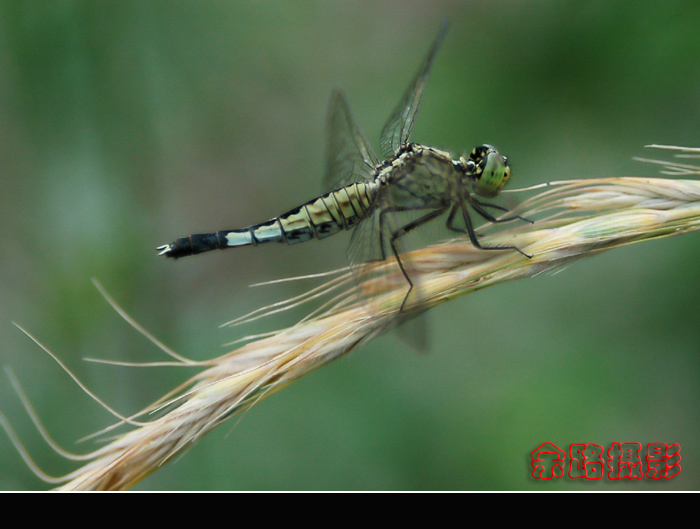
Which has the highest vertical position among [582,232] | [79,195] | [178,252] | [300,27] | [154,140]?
[300,27]

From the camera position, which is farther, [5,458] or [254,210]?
[254,210]

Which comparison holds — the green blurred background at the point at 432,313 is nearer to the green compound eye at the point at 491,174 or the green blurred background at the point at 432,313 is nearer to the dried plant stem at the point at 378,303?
the green compound eye at the point at 491,174

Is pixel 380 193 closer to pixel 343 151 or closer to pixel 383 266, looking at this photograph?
pixel 343 151

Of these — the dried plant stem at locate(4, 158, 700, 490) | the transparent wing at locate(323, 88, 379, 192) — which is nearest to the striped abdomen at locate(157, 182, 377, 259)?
the transparent wing at locate(323, 88, 379, 192)

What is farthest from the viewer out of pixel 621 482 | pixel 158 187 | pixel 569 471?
pixel 158 187

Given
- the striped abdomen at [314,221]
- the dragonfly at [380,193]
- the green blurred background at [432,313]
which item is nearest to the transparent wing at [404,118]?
the dragonfly at [380,193]

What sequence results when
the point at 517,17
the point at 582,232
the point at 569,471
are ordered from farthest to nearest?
the point at 517,17, the point at 569,471, the point at 582,232

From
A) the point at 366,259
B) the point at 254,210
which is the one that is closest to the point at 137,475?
the point at 366,259

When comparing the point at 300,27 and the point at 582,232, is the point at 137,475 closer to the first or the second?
the point at 582,232
